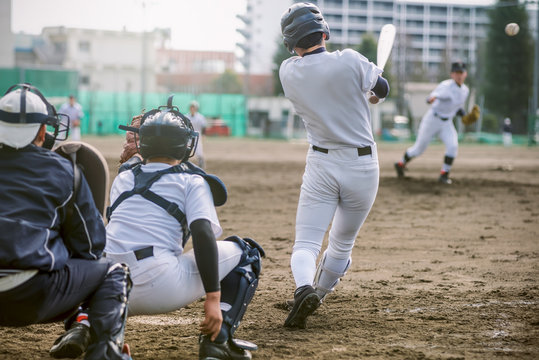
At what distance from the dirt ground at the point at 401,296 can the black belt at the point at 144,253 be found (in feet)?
2.29

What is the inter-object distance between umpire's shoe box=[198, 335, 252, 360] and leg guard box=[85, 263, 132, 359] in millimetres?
443

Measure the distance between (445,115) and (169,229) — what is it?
11.3 m

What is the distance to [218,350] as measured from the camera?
3.39m

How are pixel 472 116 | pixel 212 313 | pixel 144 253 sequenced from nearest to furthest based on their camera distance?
1. pixel 212 313
2. pixel 144 253
3. pixel 472 116

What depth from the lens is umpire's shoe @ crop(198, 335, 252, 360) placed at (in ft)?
11.1

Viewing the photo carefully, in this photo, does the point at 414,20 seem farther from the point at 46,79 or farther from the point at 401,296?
the point at 401,296

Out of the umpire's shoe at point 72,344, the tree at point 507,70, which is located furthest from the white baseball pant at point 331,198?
the tree at point 507,70

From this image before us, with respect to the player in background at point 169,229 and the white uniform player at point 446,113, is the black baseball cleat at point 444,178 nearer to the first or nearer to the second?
the white uniform player at point 446,113

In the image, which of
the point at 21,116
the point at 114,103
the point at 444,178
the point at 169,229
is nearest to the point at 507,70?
the point at 114,103

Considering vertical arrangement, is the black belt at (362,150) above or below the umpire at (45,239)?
above

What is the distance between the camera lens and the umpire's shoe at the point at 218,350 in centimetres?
339

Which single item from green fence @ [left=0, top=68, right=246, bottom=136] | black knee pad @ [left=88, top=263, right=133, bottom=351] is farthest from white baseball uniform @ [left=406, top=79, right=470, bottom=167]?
green fence @ [left=0, top=68, right=246, bottom=136]

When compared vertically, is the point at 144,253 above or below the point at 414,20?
below

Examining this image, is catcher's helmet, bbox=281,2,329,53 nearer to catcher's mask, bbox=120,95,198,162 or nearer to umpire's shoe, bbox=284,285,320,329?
catcher's mask, bbox=120,95,198,162
